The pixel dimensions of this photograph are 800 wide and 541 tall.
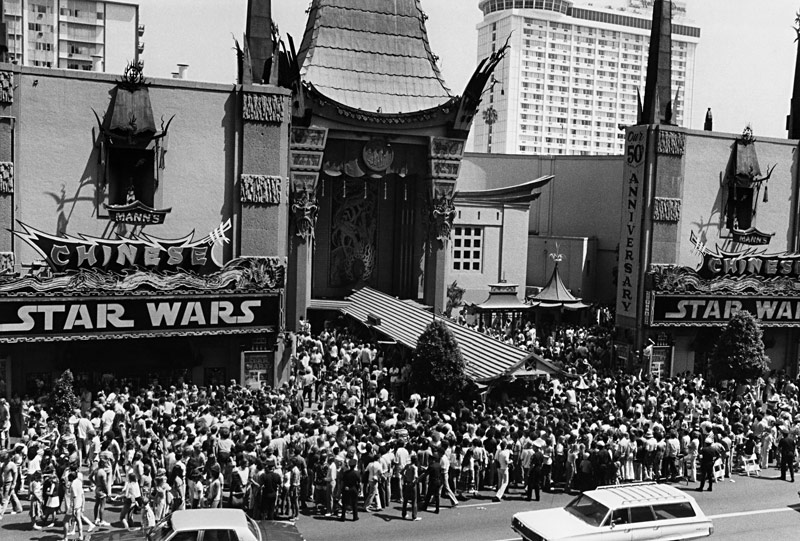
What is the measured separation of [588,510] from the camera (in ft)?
67.6

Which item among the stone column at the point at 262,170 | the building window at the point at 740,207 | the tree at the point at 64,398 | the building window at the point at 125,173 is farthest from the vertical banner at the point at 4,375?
the building window at the point at 740,207

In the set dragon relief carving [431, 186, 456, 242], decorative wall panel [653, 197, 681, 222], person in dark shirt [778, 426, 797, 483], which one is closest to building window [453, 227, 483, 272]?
dragon relief carving [431, 186, 456, 242]

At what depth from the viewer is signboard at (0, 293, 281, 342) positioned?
31.3m

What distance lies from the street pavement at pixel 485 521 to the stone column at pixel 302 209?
21.8 metres

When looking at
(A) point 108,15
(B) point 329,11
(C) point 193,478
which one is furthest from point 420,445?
(A) point 108,15

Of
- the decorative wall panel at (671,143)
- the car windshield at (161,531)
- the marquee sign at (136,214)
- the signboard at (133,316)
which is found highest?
the decorative wall panel at (671,143)

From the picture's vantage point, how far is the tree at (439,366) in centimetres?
3156

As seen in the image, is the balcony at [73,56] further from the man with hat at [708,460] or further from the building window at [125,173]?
the man with hat at [708,460]

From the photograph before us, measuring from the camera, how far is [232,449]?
23.3 m

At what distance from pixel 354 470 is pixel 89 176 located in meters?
17.2

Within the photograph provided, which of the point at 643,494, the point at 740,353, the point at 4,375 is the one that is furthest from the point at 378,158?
the point at 643,494

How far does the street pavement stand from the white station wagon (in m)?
1.90

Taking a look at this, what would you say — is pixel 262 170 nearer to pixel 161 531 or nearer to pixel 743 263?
pixel 161 531

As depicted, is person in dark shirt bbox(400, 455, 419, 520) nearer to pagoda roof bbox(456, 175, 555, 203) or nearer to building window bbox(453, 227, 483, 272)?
building window bbox(453, 227, 483, 272)
